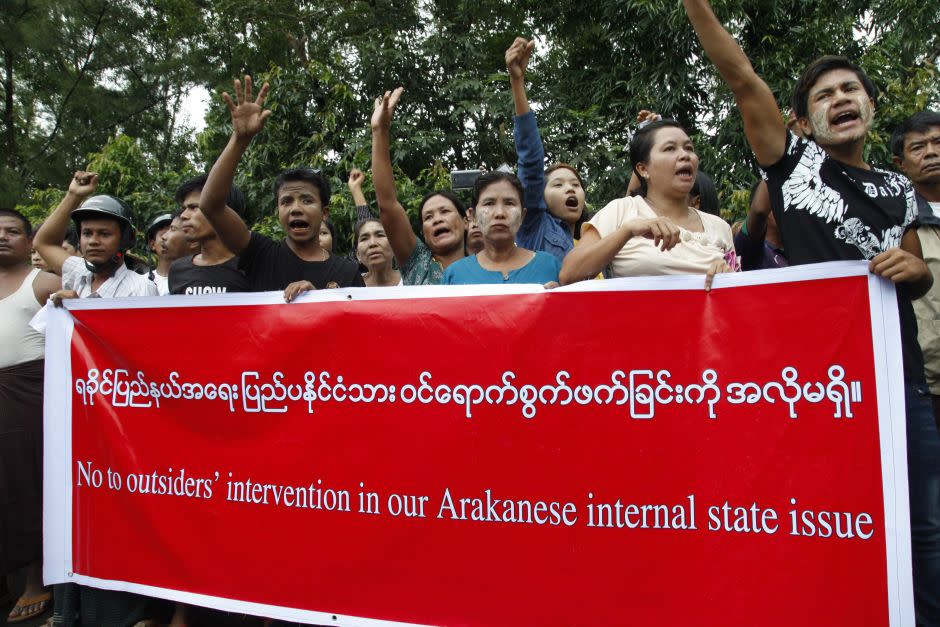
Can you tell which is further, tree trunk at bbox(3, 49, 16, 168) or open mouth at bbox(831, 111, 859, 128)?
tree trunk at bbox(3, 49, 16, 168)

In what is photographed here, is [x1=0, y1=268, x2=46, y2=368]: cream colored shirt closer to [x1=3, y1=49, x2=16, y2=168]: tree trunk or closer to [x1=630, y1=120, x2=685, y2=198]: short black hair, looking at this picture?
[x1=630, y1=120, x2=685, y2=198]: short black hair

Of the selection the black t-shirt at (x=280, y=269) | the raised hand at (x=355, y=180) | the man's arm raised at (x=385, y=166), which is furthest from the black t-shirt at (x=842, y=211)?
the raised hand at (x=355, y=180)

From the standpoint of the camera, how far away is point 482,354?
2.64 meters

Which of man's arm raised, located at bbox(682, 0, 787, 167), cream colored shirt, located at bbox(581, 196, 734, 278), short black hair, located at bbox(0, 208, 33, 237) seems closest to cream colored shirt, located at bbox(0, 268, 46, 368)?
short black hair, located at bbox(0, 208, 33, 237)

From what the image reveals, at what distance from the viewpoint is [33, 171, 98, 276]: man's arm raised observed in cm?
388

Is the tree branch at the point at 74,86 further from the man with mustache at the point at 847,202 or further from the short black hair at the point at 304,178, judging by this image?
the man with mustache at the point at 847,202

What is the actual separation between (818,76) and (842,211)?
52cm

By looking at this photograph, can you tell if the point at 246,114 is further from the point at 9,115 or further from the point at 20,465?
the point at 9,115

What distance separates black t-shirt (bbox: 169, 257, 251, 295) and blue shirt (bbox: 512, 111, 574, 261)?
1.44 m

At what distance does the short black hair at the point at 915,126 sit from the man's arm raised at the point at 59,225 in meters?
4.01

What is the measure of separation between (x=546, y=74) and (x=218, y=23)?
300 inches

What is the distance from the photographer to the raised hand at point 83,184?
385 centimetres

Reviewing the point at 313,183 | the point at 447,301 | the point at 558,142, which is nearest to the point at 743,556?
the point at 447,301

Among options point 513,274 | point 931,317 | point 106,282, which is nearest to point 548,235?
point 513,274
